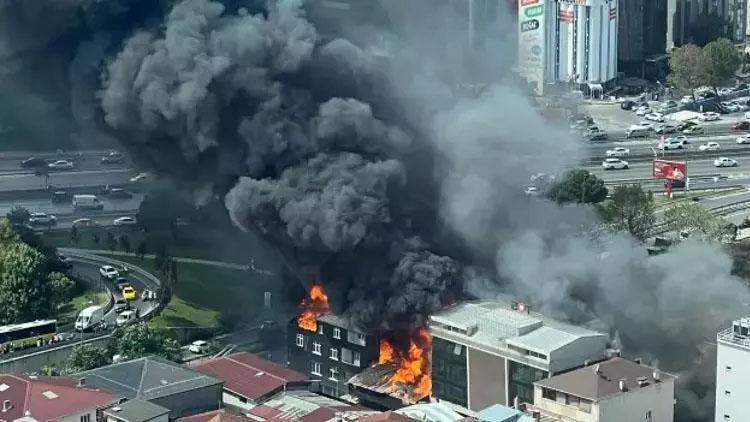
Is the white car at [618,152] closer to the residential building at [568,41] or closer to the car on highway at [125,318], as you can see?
the residential building at [568,41]

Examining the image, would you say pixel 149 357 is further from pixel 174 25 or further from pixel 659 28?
pixel 659 28

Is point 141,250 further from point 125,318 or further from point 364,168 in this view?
point 364,168

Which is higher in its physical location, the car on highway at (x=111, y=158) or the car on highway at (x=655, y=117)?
the car on highway at (x=111, y=158)

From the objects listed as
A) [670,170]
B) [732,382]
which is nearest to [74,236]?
[670,170]

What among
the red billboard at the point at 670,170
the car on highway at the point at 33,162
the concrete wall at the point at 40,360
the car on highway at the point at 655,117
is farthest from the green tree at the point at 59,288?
the car on highway at the point at 655,117

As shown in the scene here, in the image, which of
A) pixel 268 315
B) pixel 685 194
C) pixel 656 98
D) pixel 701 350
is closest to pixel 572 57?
pixel 656 98

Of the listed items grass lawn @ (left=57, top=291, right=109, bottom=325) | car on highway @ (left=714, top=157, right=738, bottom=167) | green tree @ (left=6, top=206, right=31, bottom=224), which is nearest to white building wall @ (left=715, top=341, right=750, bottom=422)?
grass lawn @ (left=57, top=291, right=109, bottom=325)
